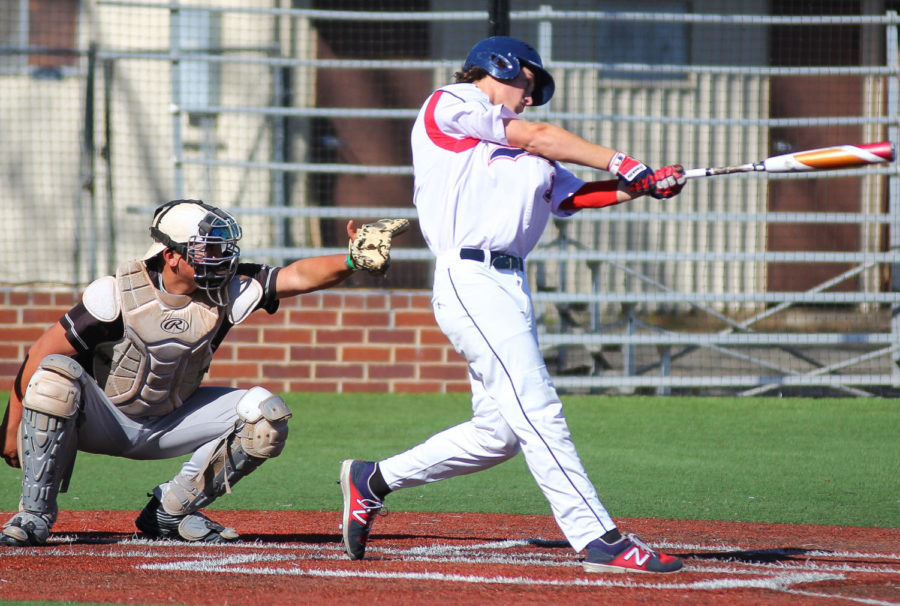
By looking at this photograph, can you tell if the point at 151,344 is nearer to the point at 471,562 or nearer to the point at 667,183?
the point at 471,562

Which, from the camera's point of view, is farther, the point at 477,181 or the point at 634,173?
the point at 477,181

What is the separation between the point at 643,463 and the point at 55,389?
11.4ft

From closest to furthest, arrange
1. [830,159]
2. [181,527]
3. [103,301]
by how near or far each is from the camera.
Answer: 1. [830,159]
2. [103,301]
3. [181,527]

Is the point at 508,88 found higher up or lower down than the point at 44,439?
higher up

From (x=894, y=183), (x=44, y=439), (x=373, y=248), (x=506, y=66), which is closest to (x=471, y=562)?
(x=373, y=248)

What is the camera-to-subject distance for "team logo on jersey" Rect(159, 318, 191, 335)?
4.44 metres

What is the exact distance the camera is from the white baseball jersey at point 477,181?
4.08 metres

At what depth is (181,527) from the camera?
4656 mm

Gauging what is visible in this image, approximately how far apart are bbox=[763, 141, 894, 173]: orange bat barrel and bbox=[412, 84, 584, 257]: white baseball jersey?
842 mm

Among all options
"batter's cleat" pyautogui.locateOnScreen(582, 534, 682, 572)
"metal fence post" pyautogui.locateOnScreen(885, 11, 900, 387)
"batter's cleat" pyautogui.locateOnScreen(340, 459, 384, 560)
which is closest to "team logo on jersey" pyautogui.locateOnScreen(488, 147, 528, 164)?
"batter's cleat" pyautogui.locateOnScreen(340, 459, 384, 560)

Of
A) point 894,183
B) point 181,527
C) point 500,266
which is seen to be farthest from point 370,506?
point 894,183

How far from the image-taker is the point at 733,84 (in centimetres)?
1095

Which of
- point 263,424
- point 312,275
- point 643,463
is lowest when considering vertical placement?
point 643,463

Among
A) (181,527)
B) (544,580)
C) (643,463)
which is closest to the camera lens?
(544,580)
